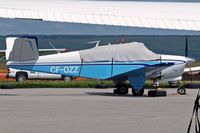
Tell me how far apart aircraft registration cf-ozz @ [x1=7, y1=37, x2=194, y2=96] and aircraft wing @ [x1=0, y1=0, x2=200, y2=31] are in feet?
47.3

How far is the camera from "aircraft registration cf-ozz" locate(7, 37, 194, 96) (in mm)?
26828

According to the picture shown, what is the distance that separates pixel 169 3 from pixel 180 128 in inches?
129

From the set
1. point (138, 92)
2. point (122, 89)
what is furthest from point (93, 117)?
point (122, 89)

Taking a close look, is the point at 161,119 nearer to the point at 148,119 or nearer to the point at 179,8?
the point at 148,119

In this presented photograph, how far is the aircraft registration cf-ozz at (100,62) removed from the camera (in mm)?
26828

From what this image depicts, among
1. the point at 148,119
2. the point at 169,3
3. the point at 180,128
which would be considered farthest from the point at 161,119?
the point at 169,3

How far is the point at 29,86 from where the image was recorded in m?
34.2

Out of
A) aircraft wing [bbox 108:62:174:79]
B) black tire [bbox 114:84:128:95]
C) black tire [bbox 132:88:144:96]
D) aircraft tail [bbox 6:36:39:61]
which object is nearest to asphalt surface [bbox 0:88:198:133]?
black tire [bbox 132:88:144:96]

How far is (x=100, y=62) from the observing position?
27.2m

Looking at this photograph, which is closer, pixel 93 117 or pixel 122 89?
pixel 93 117

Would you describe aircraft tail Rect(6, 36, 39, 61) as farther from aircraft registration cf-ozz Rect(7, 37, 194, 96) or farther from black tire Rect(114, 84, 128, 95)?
black tire Rect(114, 84, 128, 95)

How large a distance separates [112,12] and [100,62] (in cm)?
1691

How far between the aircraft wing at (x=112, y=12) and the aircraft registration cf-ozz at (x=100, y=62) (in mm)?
14413

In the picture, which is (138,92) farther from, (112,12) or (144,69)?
(112,12)
